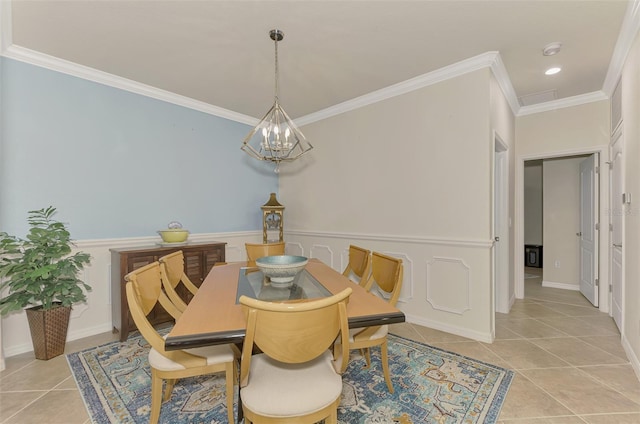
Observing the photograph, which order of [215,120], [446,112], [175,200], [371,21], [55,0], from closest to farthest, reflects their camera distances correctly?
[55,0] < [371,21] < [446,112] < [175,200] < [215,120]

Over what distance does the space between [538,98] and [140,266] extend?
16.5 feet

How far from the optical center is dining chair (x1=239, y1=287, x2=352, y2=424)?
1.10 meters

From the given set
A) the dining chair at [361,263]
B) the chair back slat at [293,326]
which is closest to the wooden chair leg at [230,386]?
the chair back slat at [293,326]

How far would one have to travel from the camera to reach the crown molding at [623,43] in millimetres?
2068

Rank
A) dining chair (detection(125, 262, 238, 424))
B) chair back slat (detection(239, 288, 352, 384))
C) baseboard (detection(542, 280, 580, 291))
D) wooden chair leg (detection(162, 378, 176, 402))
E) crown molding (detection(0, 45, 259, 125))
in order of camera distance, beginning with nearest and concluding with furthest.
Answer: chair back slat (detection(239, 288, 352, 384)) < dining chair (detection(125, 262, 238, 424)) < wooden chair leg (detection(162, 378, 176, 402)) < crown molding (detection(0, 45, 259, 125)) < baseboard (detection(542, 280, 580, 291))

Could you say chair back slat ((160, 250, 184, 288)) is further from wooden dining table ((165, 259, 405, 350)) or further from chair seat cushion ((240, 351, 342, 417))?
chair seat cushion ((240, 351, 342, 417))

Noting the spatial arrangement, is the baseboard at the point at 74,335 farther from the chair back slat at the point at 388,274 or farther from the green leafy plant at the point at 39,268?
the chair back slat at the point at 388,274

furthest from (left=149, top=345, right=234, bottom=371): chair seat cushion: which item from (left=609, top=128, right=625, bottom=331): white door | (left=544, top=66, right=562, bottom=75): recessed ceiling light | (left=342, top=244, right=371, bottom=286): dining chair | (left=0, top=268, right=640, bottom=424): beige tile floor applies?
(left=544, top=66, right=562, bottom=75): recessed ceiling light

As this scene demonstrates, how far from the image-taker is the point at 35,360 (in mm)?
A: 2451

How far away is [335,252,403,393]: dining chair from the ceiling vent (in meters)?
3.15

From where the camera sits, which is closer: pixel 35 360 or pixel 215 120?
pixel 35 360

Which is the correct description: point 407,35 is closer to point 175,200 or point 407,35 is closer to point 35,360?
point 175,200

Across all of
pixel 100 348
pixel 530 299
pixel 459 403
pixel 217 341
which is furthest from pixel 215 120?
pixel 530 299

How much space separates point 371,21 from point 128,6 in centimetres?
176
